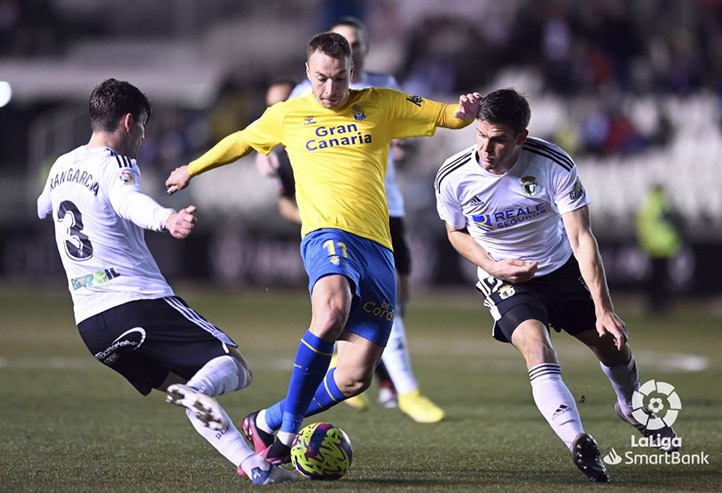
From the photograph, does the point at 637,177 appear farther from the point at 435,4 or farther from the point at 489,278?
the point at 489,278

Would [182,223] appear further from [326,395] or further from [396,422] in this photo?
[396,422]

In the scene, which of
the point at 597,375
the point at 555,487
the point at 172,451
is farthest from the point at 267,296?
the point at 555,487

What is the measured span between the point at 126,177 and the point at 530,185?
201 cm

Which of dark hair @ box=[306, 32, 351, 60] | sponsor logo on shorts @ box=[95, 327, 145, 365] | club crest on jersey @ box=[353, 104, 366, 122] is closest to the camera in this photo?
sponsor logo on shorts @ box=[95, 327, 145, 365]

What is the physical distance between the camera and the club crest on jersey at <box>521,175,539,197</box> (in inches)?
241

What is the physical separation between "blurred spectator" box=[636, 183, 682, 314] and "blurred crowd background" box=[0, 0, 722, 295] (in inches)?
11.2

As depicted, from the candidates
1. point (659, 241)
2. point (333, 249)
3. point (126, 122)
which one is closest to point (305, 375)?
point (333, 249)

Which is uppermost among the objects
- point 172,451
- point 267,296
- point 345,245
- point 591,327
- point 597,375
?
point 345,245

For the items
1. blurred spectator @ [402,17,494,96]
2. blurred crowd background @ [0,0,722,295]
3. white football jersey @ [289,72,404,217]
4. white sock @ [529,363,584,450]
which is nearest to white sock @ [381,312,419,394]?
white football jersey @ [289,72,404,217]

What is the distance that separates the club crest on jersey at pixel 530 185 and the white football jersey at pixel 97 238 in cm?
184

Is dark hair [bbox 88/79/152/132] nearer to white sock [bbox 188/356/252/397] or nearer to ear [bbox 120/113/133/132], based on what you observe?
ear [bbox 120/113/133/132]

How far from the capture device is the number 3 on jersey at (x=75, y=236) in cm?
561

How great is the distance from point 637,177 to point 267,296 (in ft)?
21.9

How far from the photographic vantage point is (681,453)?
21.8 feet
